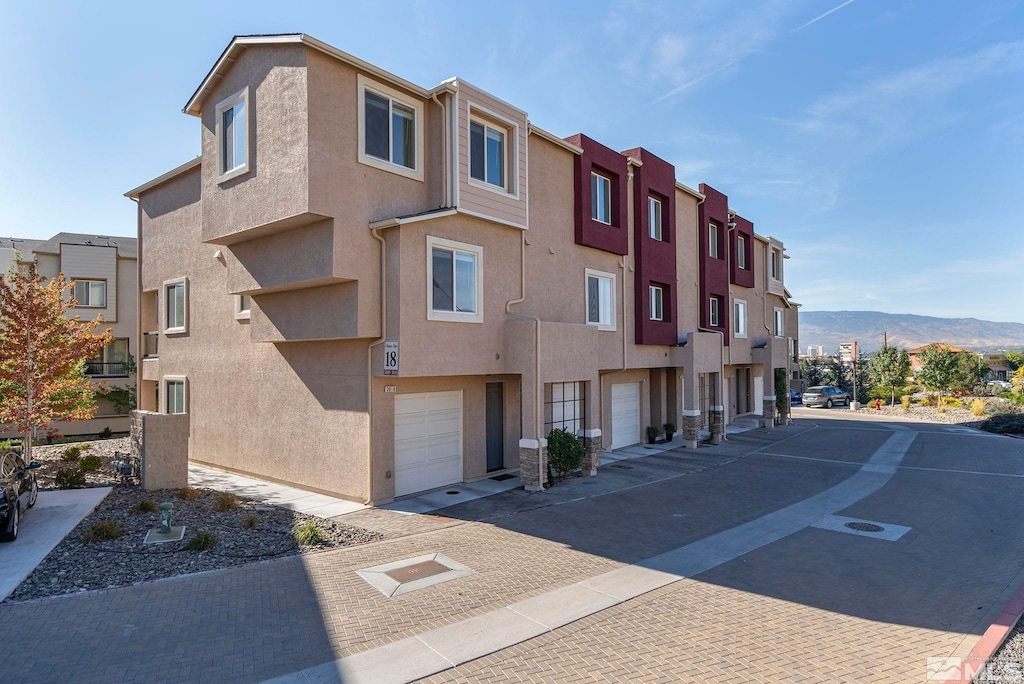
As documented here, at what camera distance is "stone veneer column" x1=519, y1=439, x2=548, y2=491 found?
538 inches

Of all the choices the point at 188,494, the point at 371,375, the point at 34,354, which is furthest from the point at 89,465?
the point at 371,375

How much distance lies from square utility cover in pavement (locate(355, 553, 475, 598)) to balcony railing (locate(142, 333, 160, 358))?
54.1 feet

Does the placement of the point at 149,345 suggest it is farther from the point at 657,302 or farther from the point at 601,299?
the point at 657,302

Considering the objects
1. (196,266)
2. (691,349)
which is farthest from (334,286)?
(691,349)

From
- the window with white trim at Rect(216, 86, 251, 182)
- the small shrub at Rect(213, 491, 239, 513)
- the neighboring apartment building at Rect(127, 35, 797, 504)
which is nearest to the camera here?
the small shrub at Rect(213, 491, 239, 513)

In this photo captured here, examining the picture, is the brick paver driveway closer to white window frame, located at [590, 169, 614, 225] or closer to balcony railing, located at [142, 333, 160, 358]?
→ white window frame, located at [590, 169, 614, 225]

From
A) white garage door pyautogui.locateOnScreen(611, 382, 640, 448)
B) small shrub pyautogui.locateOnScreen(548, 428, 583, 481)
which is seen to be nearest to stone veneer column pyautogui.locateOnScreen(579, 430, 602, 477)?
small shrub pyautogui.locateOnScreen(548, 428, 583, 481)

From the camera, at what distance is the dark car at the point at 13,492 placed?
9.08m

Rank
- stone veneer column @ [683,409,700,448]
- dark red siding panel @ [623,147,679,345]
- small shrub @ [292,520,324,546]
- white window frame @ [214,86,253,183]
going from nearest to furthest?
small shrub @ [292,520,324,546] → white window frame @ [214,86,253,183] → dark red siding panel @ [623,147,679,345] → stone veneer column @ [683,409,700,448]

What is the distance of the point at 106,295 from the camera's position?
3272cm

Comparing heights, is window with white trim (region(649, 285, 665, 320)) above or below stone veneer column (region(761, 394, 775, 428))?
above

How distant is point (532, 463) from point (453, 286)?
4.69 meters

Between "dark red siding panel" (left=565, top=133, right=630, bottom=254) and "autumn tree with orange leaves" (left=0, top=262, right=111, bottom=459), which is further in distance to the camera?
"dark red siding panel" (left=565, top=133, right=630, bottom=254)

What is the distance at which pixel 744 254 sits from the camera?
2878cm
